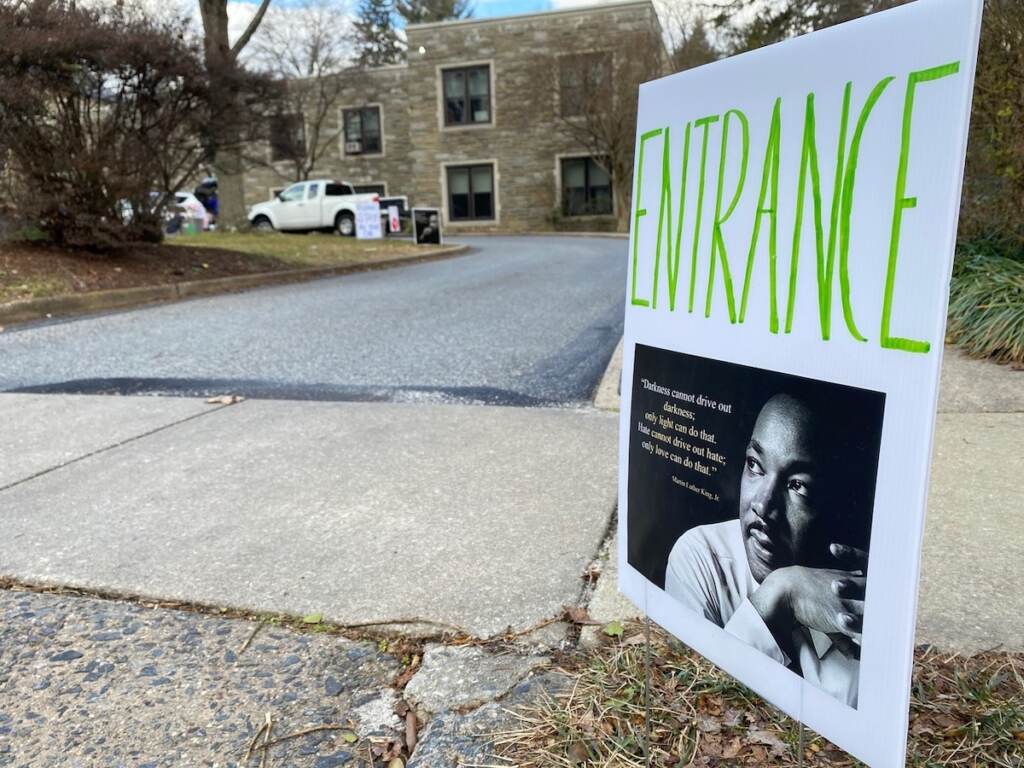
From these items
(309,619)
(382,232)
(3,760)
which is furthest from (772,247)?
(382,232)

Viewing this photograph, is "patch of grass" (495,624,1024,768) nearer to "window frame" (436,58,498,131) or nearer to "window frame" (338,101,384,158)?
"window frame" (436,58,498,131)

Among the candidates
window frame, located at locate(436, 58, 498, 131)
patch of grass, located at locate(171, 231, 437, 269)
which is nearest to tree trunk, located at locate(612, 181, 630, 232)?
window frame, located at locate(436, 58, 498, 131)

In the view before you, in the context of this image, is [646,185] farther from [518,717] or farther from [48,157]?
[48,157]

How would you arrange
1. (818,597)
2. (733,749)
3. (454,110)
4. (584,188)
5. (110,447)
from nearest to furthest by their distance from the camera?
1. (818,597)
2. (733,749)
3. (110,447)
4. (584,188)
5. (454,110)

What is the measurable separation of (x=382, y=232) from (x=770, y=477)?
20944 millimetres

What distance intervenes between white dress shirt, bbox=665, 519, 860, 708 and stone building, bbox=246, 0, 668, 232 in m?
26.1

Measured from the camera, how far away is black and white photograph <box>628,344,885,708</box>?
122 cm

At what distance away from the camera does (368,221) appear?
67.0 feet

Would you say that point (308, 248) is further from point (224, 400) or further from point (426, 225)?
point (224, 400)

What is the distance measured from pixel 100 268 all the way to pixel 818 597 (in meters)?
10.2

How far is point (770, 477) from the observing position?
1333 mm

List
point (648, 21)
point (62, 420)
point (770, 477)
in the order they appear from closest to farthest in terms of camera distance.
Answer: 1. point (770, 477)
2. point (62, 420)
3. point (648, 21)

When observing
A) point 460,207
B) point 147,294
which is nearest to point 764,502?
point 147,294

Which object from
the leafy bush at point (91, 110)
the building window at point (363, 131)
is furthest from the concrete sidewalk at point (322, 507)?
the building window at point (363, 131)
